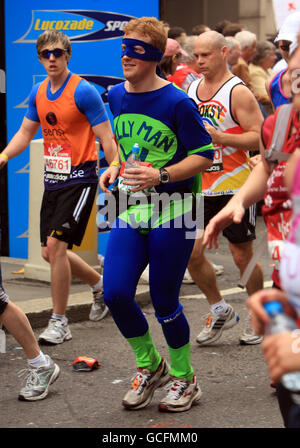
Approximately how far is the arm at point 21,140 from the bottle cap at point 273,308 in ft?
12.7

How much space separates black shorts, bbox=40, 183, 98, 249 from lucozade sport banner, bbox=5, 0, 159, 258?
263cm

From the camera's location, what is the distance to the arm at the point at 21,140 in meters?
6.37

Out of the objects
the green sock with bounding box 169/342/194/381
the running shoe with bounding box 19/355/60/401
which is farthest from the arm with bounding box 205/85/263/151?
the running shoe with bounding box 19/355/60/401

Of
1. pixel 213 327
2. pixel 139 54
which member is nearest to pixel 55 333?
pixel 213 327

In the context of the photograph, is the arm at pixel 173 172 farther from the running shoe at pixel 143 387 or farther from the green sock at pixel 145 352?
the running shoe at pixel 143 387

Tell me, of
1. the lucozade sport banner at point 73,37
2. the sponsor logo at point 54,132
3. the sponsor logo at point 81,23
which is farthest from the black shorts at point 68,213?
the sponsor logo at point 81,23

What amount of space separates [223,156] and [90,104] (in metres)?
1.02

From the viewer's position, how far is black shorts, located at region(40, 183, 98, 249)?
6613 millimetres

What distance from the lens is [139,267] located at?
4.96m

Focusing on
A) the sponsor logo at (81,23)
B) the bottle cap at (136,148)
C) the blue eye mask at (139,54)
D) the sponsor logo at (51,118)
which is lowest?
the bottle cap at (136,148)

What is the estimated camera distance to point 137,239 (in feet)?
16.3

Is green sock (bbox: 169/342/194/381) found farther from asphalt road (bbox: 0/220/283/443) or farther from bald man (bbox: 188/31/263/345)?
bald man (bbox: 188/31/263/345)
